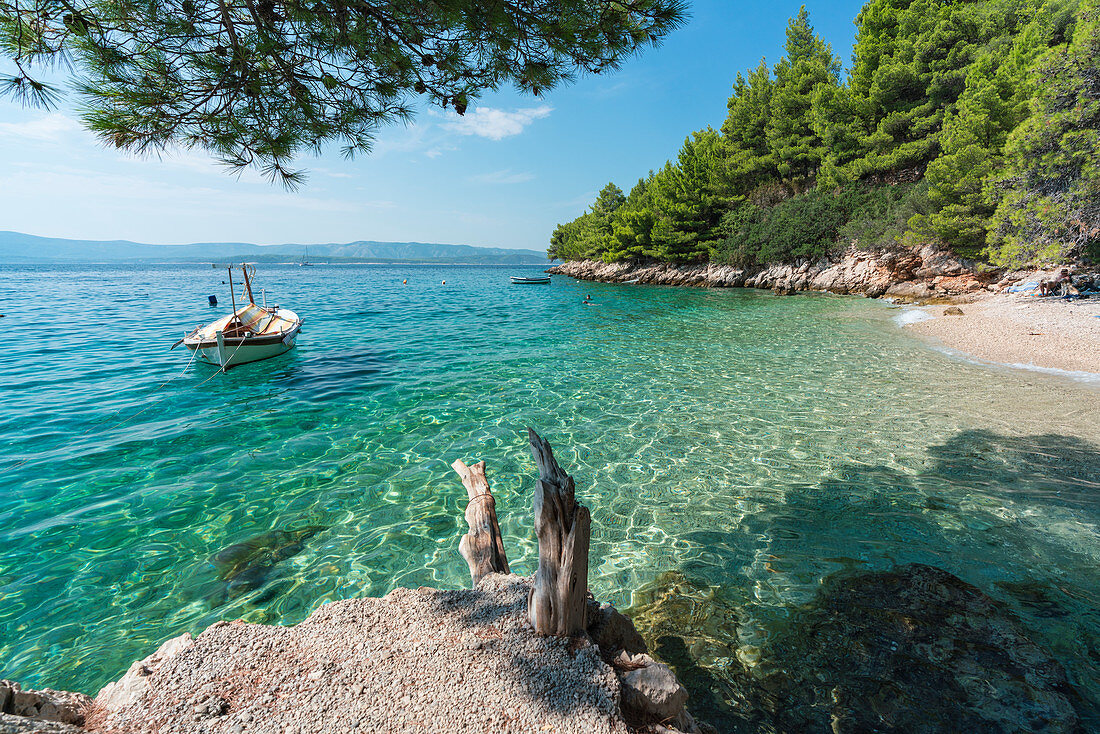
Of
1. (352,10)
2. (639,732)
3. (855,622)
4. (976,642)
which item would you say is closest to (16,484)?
(352,10)

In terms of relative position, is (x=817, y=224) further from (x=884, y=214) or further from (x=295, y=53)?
(x=295, y=53)

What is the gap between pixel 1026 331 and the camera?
12.5m

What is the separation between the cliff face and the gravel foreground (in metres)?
29.3

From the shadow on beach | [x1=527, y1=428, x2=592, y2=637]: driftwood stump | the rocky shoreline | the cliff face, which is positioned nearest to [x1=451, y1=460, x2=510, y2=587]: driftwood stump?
the rocky shoreline

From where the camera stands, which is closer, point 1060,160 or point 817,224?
point 1060,160

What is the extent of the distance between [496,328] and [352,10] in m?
16.0

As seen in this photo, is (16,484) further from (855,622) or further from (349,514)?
(855,622)

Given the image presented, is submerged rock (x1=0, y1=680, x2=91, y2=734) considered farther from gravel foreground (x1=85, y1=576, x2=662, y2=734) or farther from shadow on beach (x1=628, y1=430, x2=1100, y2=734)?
shadow on beach (x1=628, y1=430, x2=1100, y2=734)

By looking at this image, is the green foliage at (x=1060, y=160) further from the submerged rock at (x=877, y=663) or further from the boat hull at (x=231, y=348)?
the boat hull at (x=231, y=348)

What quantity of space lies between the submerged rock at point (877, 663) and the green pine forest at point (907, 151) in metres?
17.6

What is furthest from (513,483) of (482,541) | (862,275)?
(862,275)

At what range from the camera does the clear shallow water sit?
3.73m

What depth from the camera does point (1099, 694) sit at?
258 cm

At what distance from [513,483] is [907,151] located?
35.2 meters
